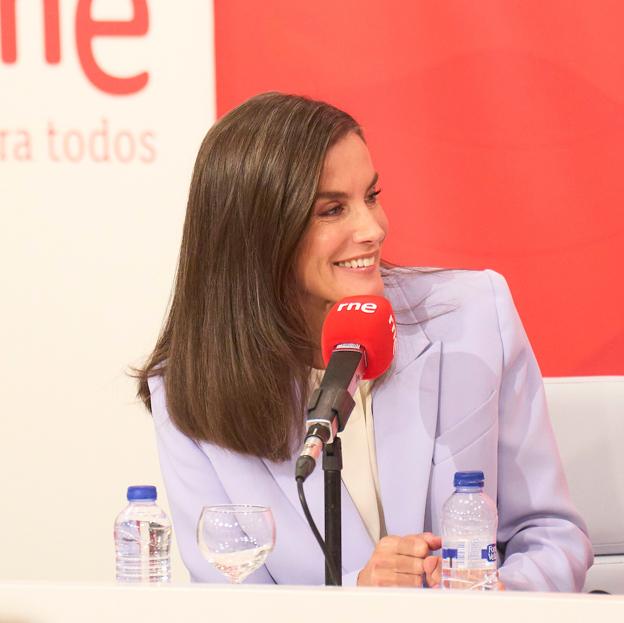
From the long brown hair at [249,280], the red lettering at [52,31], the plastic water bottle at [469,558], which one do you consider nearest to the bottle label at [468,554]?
the plastic water bottle at [469,558]

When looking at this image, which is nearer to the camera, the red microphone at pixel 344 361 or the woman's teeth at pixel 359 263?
the red microphone at pixel 344 361

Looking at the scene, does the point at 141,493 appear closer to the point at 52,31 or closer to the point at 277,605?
the point at 277,605

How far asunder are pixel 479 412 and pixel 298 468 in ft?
2.84

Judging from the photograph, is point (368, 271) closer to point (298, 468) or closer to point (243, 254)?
point (243, 254)

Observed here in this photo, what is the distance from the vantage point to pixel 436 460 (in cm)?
198

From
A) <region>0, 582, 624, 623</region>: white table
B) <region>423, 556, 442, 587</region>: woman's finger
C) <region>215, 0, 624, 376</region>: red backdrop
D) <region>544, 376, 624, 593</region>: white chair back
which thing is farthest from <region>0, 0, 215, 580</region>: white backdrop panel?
<region>0, 582, 624, 623</region>: white table

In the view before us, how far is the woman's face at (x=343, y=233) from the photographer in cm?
194

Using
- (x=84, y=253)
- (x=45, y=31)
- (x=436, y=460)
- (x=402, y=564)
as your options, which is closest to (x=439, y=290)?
(x=436, y=460)

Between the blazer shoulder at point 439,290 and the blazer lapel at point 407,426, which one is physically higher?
the blazer shoulder at point 439,290

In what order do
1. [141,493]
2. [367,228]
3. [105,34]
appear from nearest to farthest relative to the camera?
1. [141,493]
2. [367,228]
3. [105,34]

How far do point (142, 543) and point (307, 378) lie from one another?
42 centimetres

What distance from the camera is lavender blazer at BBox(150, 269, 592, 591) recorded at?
1917mm

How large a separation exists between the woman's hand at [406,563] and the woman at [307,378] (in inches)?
13.3

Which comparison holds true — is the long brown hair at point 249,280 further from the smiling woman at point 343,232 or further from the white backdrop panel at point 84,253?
the white backdrop panel at point 84,253
